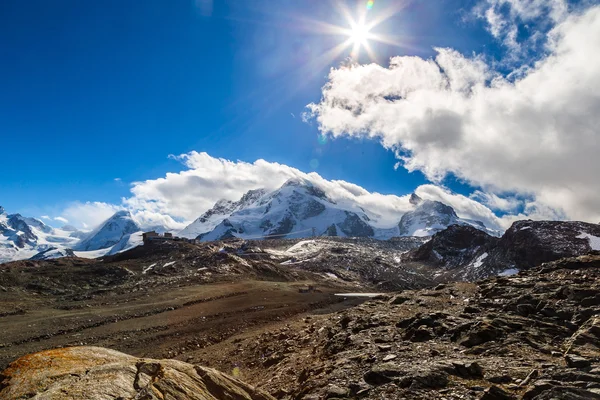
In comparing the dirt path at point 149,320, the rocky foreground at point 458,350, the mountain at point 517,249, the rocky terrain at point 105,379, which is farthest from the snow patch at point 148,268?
the mountain at point 517,249

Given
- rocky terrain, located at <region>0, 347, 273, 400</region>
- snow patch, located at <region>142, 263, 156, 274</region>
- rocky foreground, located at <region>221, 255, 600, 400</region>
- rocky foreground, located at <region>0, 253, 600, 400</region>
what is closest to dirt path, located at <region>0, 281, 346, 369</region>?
rocky foreground, located at <region>0, 253, 600, 400</region>

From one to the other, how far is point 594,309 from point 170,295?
48975mm

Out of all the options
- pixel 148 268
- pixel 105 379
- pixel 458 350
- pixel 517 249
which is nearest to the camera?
pixel 105 379

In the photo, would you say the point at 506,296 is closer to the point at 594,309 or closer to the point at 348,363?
the point at 594,309

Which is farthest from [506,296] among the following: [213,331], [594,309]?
[213,331]

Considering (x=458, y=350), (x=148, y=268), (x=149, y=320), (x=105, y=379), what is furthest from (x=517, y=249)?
(x=105, y=379)

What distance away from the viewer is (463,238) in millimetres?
193500

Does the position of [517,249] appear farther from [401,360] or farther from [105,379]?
[105,379]

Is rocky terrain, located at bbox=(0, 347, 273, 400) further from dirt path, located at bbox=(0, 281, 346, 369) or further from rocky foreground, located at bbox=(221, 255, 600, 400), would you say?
dirt path, located at bbox=(0, 281, 346, 369)

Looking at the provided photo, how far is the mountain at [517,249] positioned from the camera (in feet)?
422

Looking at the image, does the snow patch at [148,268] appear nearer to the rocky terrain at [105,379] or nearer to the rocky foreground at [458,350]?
the rocky foreground at [458,350]

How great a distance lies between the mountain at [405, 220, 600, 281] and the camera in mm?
128500

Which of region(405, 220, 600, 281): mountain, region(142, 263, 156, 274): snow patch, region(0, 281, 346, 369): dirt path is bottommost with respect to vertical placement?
region(0, 281, 346, 369): dirt path

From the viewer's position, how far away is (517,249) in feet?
463
